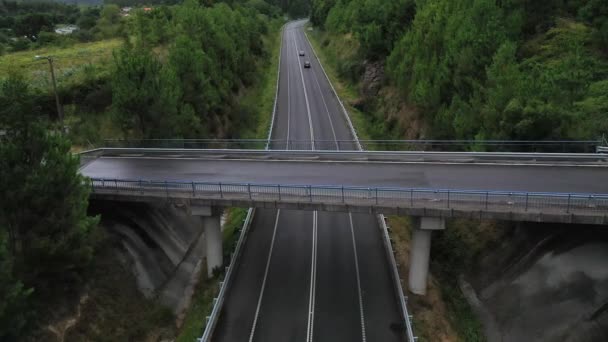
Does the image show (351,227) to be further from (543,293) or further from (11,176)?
(11,176)

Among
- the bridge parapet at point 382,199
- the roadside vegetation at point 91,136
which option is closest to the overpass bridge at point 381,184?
the bridge parapet at point 382,199

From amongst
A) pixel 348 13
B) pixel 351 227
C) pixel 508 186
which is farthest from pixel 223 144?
pixel 348 13

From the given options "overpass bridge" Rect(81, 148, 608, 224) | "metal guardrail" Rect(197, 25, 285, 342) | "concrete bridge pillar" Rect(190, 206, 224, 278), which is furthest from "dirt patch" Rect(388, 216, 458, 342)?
"concrete bridge pillar" Rect(190, 206, 224, 278)

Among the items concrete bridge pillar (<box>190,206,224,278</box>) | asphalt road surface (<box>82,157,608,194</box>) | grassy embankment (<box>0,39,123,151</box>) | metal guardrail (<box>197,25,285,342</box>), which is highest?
grassy embankment (<box>0,39,123,151</box>)

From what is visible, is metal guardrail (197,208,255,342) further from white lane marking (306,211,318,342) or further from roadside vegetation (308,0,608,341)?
roadside vegetation (308,0,608,341)

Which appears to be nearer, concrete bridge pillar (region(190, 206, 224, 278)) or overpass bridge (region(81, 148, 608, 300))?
overpass bridge (region(81, 148, 608, 300))

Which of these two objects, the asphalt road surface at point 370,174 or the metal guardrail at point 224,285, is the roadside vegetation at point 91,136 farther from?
the asphalt road surface at point 370,174

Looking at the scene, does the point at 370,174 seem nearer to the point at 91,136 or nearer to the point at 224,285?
the point at 224,285
